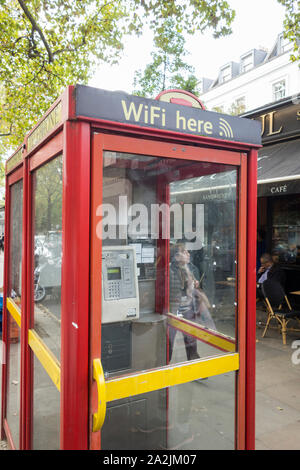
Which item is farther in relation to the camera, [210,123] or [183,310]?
[183,310]

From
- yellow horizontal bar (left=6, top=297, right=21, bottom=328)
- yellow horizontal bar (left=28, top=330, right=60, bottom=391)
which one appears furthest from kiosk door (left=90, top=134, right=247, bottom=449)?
yellow horizontal bar (left=6, top=297, right=21, bottom=328)

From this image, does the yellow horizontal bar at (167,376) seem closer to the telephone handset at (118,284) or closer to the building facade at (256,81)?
the telephone handset at (118,284)

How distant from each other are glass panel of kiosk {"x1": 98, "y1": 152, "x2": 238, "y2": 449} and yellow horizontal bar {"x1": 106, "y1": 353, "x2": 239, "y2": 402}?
19 centimetres

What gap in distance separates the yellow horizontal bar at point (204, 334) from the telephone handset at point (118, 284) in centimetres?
58

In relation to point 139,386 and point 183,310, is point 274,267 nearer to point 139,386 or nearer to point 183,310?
point 183,310

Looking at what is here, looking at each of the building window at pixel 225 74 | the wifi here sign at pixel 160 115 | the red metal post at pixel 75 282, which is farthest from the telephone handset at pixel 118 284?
the building window at pixel 225 74

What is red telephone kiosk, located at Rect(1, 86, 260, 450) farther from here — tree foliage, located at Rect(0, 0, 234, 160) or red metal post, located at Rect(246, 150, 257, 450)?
tree foliage, located at Rect(0, 0, 234, 160)

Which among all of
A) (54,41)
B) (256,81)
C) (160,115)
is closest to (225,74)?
(256,81)

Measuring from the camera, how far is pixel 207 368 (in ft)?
6.28

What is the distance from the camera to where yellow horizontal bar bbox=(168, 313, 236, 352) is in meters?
2.29

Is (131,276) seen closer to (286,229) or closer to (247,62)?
(286,229)
